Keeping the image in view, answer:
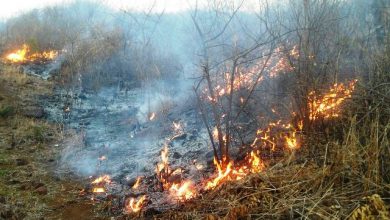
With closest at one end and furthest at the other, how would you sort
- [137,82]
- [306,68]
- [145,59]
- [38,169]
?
[306,68], [38,169], [145,59], [137,82]

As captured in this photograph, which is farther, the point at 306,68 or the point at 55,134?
the point at 55,134

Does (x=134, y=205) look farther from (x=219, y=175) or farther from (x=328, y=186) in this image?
(x=328, y=186)

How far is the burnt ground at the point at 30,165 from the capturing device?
5.67 m

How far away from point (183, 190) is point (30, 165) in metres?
3.45

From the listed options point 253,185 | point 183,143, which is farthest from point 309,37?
point 183,143

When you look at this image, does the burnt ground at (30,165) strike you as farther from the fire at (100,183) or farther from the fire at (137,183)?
the fire at (137,183)

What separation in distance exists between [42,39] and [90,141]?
29.7 ft

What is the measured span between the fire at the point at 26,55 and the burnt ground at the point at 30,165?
2.80 meters

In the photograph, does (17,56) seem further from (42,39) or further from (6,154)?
(6,154)

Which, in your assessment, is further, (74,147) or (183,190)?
(74,147)

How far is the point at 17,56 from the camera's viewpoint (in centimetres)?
1529

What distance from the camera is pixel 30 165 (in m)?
7.47

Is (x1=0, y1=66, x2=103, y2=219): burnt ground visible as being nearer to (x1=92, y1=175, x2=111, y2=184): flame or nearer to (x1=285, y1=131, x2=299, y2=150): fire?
(x1=92, y1=175, x2=111, y2=184): flame

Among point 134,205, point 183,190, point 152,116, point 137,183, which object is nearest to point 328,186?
point 183,190
